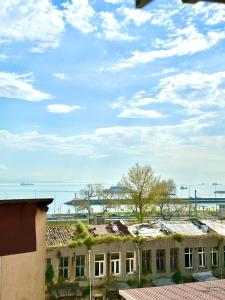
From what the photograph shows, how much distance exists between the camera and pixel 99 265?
1105 inches

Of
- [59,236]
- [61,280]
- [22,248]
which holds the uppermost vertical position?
[22,248]

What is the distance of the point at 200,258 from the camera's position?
30906 millimetres

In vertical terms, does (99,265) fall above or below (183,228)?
below

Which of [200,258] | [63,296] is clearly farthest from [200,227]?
[63,296]

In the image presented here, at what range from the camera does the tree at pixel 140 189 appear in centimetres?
4466

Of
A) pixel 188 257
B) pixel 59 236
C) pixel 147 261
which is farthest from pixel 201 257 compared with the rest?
pixel 59 236

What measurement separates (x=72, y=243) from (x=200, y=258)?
9855 millimetres

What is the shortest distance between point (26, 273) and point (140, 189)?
3710 centimetres

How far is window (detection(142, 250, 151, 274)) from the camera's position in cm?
2914

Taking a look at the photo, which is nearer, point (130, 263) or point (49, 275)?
point (49, 275)

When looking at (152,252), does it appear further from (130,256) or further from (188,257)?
(188,257)

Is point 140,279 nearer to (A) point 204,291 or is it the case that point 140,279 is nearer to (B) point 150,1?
(A) point 204,291

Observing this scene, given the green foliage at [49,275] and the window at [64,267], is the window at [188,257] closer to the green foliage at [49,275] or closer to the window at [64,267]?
the window at [64,267]

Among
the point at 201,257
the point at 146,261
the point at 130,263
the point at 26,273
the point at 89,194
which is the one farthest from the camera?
the point at 89,194
